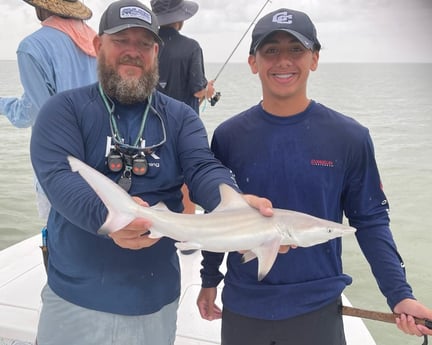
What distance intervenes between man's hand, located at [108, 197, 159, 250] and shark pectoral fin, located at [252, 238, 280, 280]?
1.34 ft

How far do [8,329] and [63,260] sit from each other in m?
1.65

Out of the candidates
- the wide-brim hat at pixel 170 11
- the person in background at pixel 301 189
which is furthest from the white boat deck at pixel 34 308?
the wide-brim hat at pixel 170 11

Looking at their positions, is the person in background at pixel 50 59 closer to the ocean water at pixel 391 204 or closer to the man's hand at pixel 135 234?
the man's hand at pixel 135 234

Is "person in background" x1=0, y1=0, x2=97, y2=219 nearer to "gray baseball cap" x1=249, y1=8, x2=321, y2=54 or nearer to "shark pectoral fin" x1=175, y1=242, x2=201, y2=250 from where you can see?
"gray baseball cap" x1=249, y1=8, x2=321, y2=54

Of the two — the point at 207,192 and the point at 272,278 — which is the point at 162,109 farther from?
the point at 272,278

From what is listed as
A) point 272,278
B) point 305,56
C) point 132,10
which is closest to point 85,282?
point 272,278

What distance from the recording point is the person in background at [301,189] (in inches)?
80.0

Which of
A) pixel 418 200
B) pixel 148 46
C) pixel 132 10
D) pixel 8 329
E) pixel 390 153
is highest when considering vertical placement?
pixel 132 10

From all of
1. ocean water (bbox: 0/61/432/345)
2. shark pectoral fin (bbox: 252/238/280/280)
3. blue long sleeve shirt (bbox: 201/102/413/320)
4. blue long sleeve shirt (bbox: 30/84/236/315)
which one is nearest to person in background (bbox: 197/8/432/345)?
blue long sleeve shirt (bbox: 201/102/413/320)

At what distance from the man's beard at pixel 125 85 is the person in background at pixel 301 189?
1.70 ft

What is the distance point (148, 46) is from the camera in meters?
2.11

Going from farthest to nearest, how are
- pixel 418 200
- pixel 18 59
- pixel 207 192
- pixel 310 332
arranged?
pixel 418 200, pixel 18 59, pixel 310 332, pixel 207 192

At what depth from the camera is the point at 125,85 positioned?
2.02 metres

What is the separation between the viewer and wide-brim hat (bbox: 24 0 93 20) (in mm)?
2760
